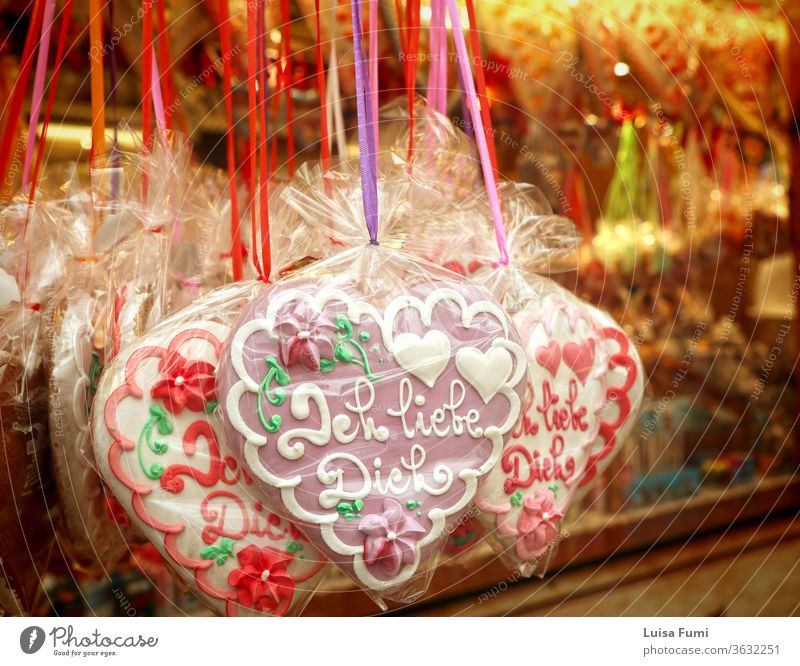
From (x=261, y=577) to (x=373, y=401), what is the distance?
5.9 inches

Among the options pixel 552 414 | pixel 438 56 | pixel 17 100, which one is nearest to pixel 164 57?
pixel 17 100

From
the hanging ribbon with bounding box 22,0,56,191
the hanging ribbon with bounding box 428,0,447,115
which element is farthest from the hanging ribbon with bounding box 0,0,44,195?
the hanging ribbon with bounding box 428,0,447,115

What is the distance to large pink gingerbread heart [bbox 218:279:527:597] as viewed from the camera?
1.69 feet

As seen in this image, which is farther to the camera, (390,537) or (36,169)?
(36,169)

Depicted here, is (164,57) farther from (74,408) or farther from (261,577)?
(261,577)

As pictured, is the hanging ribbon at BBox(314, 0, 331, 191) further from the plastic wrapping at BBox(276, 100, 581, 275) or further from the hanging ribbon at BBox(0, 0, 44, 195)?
the hanging ribbon at BBox(0, 0, 44, 195)

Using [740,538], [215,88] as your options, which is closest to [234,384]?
[215,88]

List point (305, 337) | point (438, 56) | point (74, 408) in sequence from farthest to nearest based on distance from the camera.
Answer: point (438, 56) < point (74, 408) < point (305, 337)

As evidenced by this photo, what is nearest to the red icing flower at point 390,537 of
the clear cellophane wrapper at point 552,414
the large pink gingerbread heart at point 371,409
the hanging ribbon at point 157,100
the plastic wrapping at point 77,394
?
the large pink gingerbread heart at point 371,409

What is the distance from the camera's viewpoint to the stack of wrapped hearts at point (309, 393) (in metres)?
0.53

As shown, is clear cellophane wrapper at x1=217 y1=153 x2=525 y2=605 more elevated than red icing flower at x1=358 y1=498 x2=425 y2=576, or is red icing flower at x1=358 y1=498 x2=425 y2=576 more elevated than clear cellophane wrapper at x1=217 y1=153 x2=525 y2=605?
clear cellophane wrapper at x1=217 y1=153 x2=525 y2=605

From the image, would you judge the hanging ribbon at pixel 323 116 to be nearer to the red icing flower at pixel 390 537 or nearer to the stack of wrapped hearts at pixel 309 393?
the stack of wrapped hearts at pixel 309 393

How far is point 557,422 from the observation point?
672 mm
